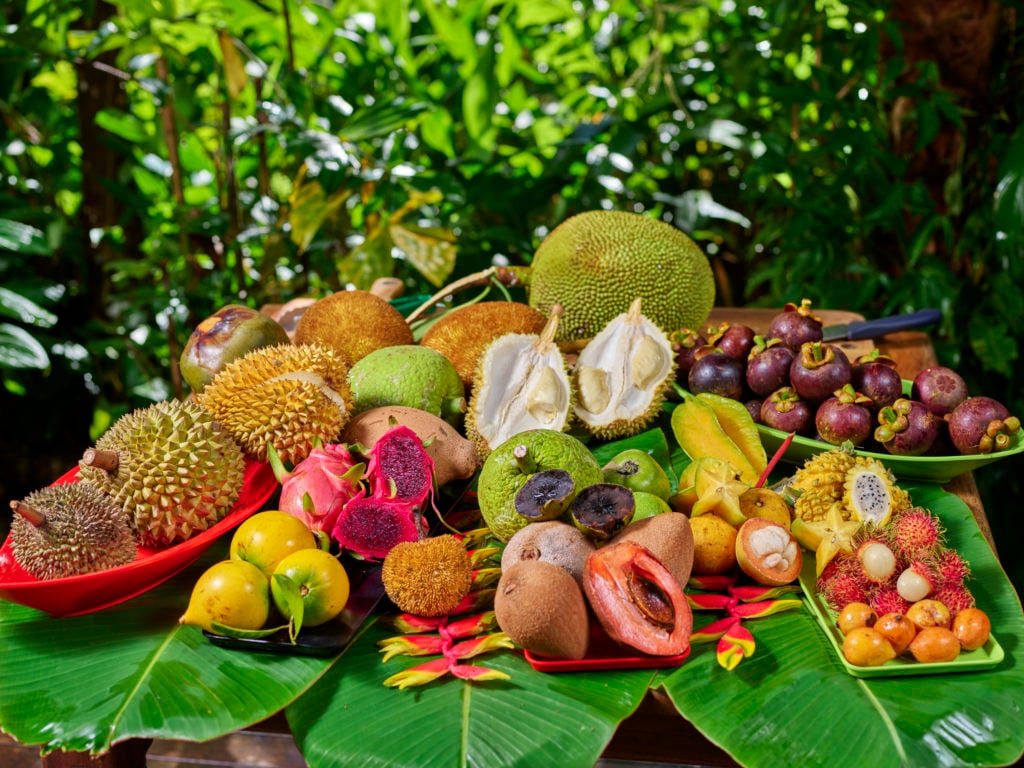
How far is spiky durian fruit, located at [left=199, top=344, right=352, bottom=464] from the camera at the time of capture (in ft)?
4.35

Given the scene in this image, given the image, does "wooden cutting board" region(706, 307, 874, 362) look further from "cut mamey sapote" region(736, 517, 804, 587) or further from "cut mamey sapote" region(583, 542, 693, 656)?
"cut mamey sapote" region(583, 542, 693, 656)

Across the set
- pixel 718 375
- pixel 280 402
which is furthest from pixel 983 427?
pixel 280 402

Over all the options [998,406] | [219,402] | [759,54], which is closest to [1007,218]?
[998,406]

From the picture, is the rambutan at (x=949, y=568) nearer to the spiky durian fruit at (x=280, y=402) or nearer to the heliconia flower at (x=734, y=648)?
the heliconia flower at (x=734, y=648)

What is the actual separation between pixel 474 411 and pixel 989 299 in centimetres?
175

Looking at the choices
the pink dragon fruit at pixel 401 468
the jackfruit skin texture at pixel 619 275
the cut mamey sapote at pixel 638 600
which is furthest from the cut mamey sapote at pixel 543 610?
the jackfruit skin texture at pixel 619 275

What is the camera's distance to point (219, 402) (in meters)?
1.36

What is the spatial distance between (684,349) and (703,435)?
0.34 m

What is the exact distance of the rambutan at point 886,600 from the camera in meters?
1.04

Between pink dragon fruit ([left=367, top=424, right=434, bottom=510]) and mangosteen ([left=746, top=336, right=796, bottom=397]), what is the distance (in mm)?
623

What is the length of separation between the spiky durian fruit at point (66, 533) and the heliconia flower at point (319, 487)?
A: 0.22 m

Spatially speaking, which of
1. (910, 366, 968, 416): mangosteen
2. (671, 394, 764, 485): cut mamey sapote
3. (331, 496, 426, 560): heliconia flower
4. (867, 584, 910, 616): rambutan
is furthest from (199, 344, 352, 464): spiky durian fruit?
(910, 366, 968, 416): mangosteen

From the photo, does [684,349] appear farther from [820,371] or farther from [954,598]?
[954,598]

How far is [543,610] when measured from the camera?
3.11 ft
